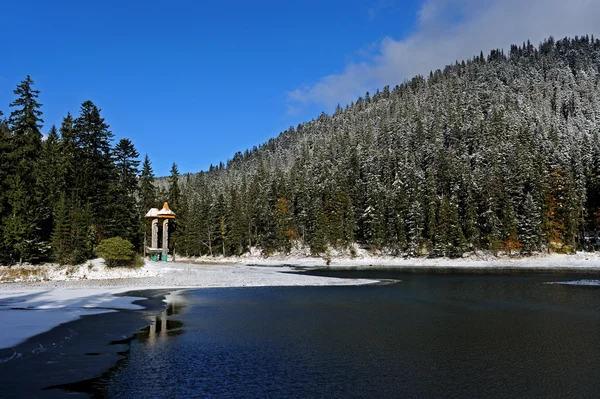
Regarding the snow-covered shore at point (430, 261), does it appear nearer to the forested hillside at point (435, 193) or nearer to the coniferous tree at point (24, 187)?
the forested hillside at point (435, 193)

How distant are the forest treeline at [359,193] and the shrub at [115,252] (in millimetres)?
3112

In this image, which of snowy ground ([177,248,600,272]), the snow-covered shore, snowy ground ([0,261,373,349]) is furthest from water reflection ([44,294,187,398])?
snowy ground ([177,248,600,272])

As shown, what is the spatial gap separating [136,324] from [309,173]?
10227 centimetres

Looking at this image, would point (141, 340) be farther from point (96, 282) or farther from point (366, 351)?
point (96, 282)

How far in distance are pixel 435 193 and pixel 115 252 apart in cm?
6618

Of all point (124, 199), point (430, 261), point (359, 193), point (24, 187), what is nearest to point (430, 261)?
point (430, 261)

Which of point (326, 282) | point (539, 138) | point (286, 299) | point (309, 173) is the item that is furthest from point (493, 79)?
point (286, 299)

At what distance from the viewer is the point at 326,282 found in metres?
45.0

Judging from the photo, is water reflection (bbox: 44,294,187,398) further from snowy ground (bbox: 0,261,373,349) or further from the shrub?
the shrub

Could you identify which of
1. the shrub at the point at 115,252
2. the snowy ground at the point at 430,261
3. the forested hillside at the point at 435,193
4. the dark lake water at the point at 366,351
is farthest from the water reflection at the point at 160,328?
the forested hillside at the point at 435,193

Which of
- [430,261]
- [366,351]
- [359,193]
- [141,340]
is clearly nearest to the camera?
[366,351]

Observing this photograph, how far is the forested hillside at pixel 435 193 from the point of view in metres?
82.5

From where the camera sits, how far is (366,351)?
16.7m

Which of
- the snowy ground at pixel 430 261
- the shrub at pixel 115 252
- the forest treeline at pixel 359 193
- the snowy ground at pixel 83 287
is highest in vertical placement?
the forest treeline at pixel 359 193
